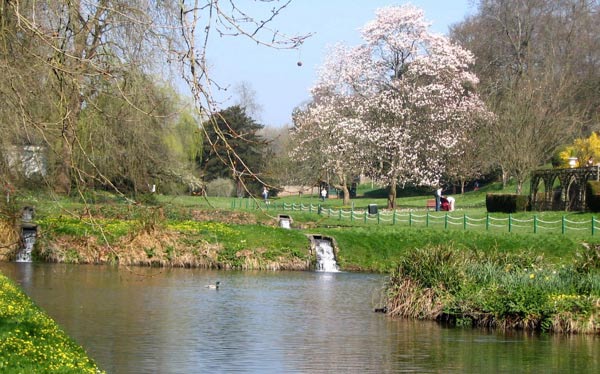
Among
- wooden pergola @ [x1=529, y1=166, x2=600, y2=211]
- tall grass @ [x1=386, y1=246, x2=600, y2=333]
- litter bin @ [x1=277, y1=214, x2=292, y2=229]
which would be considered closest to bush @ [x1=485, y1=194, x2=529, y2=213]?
wooden pergola @ [x1=529, y1=166, x2=600, y2=211]

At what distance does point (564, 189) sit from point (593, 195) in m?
4.76

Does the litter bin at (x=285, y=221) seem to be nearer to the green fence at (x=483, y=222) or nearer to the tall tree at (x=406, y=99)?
the green fence at (x=483, y=222)

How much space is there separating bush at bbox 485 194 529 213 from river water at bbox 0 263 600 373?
861 inches

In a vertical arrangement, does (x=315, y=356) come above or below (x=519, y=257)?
below

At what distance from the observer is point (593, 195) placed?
142 ft

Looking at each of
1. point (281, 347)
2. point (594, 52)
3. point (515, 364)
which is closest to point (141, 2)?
point (281, 347)

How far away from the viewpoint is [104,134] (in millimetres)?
30766

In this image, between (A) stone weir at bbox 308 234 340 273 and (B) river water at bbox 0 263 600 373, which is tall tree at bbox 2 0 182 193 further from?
(A) stone weir at bbox 308 234 340 273

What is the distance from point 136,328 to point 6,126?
6619 millimetres

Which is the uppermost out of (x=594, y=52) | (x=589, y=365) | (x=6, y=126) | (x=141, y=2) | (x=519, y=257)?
(x=594, y=52)

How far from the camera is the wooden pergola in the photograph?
46.0m

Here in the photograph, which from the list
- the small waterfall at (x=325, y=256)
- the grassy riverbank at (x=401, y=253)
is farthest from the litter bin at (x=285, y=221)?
the small waterfall at (x=325, y=256)

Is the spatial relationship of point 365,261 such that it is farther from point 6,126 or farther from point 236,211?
point 6,126

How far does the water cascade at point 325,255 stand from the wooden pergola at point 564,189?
1477 cm
